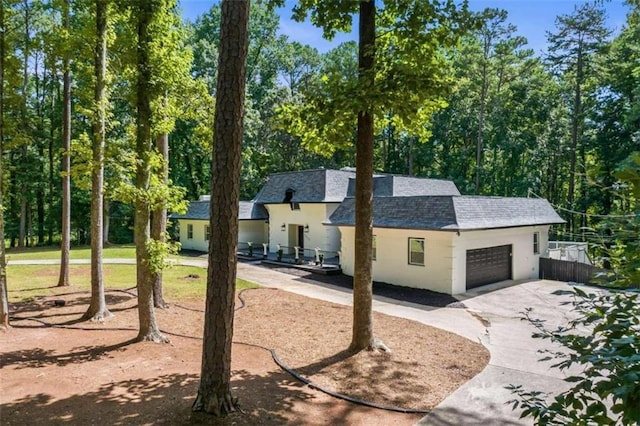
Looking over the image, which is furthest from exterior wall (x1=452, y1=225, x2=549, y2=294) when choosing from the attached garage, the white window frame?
the white window frame

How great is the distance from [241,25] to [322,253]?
16.9 metres

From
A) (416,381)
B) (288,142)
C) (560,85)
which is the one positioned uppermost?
(560,85)

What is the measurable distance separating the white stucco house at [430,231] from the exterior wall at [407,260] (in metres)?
0.04

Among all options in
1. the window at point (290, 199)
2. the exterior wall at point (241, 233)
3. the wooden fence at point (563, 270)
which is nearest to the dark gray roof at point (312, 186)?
the window at point (290, 199)

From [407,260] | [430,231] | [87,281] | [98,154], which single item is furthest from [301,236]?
→ [98,154]

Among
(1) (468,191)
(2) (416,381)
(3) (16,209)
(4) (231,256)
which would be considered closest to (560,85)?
(1) (468,191)

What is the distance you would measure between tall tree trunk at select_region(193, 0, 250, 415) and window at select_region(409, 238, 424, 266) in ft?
39.6

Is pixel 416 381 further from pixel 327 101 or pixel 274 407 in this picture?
pixel 327 101

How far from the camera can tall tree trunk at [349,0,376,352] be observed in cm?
814

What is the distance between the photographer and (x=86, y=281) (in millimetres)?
15750

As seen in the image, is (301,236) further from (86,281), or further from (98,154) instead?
(98,154)

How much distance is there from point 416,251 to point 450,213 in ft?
7.12

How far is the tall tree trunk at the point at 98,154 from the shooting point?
928 centimetres

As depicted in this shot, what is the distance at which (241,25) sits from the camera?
5133 mm
